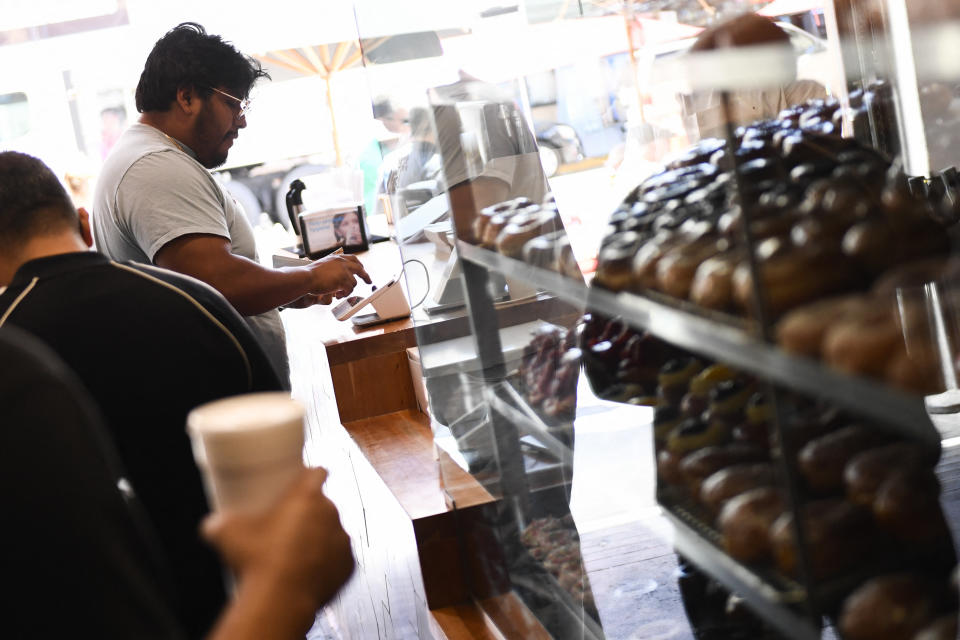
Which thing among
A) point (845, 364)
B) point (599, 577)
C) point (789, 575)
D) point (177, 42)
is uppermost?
point (177, 42)

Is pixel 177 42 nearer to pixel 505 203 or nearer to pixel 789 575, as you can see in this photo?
pixel 505 203

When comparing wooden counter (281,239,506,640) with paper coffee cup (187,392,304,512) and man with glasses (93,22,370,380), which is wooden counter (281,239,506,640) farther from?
paper coffee cup (187,392,304,512)

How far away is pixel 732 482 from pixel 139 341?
103 cm

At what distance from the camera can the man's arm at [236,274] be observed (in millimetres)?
2553

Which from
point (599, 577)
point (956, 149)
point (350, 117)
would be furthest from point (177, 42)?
point (350, 117)

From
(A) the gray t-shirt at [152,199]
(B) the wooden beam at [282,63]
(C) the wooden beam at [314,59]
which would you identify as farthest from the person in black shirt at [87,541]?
(C) the wooden beam at [314,59]

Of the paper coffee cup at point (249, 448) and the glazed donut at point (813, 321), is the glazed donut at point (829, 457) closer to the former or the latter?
the glazed donut at point (813, 321)

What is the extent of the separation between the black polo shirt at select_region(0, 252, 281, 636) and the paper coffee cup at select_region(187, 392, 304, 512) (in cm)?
100

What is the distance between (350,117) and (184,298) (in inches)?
318

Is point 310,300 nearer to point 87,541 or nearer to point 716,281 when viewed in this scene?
point 716,281

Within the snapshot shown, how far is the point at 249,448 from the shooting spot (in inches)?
→ 28.1

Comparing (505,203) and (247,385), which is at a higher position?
(505,203)

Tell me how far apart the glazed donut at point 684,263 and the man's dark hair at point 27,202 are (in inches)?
39.4

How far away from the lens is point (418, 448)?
2.65 metres
